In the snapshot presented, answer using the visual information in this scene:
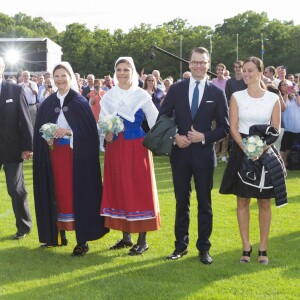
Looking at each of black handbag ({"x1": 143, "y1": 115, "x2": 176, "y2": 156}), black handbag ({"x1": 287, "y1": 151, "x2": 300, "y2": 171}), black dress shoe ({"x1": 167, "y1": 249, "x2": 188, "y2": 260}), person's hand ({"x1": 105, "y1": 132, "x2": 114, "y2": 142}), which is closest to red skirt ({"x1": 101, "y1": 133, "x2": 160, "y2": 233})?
person's hand ({"x1": 105, "y1": 132, "x2": 114, "y2": 142})

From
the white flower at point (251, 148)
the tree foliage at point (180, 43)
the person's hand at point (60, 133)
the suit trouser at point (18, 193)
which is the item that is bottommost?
the suit trouser at point (18, 193)

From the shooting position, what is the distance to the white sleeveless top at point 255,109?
566 centimetres

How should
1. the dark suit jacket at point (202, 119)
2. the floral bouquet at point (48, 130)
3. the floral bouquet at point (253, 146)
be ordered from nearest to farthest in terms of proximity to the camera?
1. the floral bouquet at point (253, 146)
2. the dark suit jacket at point (202, 119)
3. the floral bouquet at point (48, 130)

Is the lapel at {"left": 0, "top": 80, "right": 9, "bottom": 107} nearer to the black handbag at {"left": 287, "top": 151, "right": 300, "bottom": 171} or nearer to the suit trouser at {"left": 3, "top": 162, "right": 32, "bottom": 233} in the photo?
the suit trouser at {"left": 3, "top": 162, "right": 32, "bottom": 233}

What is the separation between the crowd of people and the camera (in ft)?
18.7

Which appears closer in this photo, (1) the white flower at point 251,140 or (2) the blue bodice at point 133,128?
(1) the white flower at point 251,140

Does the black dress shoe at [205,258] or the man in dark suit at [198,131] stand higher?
the man in dark suit at [198,131]

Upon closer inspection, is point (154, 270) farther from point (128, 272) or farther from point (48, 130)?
point (48, 130)

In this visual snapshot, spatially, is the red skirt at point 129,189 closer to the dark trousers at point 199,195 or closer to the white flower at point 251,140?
the dark trousers at point 199,195

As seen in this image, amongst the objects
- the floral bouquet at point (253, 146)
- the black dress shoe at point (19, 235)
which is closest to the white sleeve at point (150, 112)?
the floral bouquet at point (253, 146)

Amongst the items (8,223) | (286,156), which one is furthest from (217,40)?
(8,223)

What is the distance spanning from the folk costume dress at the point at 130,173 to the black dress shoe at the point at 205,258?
64cm

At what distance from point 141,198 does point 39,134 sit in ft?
4.60

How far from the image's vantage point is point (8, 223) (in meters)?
7.88
